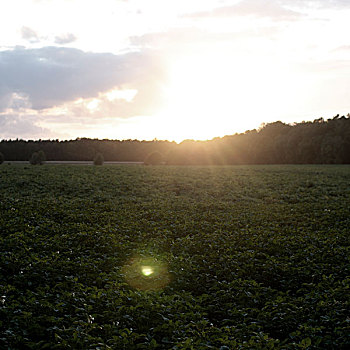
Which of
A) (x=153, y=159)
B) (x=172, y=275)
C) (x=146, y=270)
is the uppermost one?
(x=153, y=159)

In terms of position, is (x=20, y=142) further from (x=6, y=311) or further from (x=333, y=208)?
(x=6, y=311)

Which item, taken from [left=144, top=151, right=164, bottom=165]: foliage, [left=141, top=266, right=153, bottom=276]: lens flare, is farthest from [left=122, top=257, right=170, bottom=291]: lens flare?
[left=144, top=151, right=164, bottom=165]: foliage

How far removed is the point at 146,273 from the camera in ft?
32.9

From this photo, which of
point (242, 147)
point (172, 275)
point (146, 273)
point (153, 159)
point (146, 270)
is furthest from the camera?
point (242, 147)

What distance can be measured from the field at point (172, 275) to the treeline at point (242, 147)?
175ft

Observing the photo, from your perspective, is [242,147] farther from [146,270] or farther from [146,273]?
[146,273]

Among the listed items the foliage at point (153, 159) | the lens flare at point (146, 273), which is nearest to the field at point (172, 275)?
the lens flare at point (146, 273)

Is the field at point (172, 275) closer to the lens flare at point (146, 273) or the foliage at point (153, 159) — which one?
the lens flare at point (146, 273)

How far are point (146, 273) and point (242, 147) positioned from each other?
75263 mm

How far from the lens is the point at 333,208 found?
20.1 m

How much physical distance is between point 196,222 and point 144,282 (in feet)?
23.4

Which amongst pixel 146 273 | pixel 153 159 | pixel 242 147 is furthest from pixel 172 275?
pixel 242 147

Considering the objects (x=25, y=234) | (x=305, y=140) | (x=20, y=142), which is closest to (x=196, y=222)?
(x=25, y=234)

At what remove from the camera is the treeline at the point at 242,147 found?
226 ft
